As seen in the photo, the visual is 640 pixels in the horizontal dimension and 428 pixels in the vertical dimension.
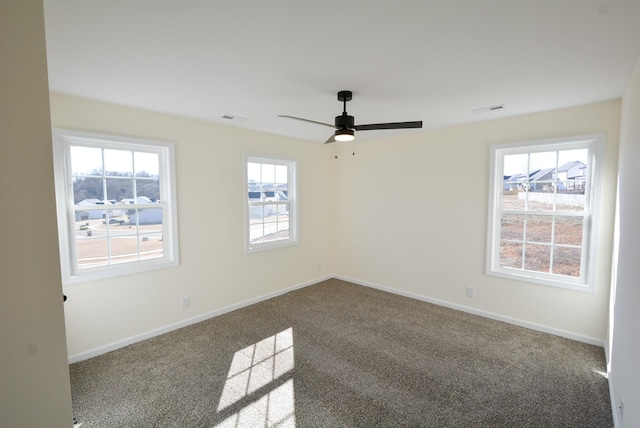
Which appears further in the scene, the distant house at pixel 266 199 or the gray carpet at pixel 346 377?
the distant house at pixel 266 199

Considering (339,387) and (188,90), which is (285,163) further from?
(339,387)

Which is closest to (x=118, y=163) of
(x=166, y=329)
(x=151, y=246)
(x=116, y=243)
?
(x=116, y=243)

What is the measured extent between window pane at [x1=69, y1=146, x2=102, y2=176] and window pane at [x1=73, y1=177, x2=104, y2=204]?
69 mm

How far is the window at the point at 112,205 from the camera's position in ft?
9.33

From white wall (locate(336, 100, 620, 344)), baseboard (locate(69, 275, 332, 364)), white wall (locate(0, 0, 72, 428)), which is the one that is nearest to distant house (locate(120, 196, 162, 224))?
baseboard (locate(69, 275, 332, 364))

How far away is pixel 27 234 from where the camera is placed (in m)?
0.99

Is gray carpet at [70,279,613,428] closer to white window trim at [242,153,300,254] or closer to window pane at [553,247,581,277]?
window pane at [553,247,581,277]

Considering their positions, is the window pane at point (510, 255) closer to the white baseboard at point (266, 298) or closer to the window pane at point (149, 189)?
the white baseboard at point (266, 298)

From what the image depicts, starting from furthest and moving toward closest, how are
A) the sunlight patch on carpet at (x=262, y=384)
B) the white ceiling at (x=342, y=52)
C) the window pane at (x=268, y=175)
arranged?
the window pane at (x=268, y=175)
the sunlight patch on carpet at (x=262, y=384)
the white ceiling at (x=342, y=52)

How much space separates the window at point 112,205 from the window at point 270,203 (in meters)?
1.10

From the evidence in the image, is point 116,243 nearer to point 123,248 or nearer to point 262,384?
point 123,248

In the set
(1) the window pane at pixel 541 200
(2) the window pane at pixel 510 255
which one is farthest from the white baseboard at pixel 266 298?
(1) the window pane at pixel 541 200

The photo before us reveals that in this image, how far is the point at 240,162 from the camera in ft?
13.6

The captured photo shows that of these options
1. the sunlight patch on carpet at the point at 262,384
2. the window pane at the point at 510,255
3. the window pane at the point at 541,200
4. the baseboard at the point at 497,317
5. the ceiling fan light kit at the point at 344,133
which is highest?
the ceiling fan light kit at the point at 344,133
